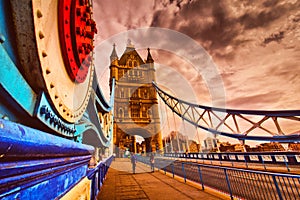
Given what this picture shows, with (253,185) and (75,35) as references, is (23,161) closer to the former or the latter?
(75,35)

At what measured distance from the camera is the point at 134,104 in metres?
36.8

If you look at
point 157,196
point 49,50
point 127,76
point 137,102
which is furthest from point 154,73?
point 49,50

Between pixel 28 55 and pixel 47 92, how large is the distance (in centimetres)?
20

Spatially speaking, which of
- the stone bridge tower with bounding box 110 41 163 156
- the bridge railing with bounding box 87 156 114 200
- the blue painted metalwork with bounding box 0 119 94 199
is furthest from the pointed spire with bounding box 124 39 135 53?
the blue painted metalwork with bounding box 0 119 94 199

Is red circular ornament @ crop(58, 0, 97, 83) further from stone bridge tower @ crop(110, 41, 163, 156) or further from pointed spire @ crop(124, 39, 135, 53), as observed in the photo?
pointed spire @ crop(124, 39, 135, 53)

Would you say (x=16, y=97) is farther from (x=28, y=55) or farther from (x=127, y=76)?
(x=127, y=76)

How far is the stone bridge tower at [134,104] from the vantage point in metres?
32.9

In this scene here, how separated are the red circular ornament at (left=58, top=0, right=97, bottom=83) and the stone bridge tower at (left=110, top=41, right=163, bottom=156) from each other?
102 feet

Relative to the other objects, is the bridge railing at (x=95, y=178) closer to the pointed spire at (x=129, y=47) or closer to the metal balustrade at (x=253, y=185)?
the metal balustrade at (x=253, y=185)

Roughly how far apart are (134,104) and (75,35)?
1408 inches

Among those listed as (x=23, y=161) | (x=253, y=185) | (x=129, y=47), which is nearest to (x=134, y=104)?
(x=129, y=47)

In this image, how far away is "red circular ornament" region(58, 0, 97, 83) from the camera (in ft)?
3.50

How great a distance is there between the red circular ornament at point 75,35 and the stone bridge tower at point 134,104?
102 ft

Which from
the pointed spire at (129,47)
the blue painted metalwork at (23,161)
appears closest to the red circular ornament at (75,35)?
the blue painted metalwork at (23,161)
